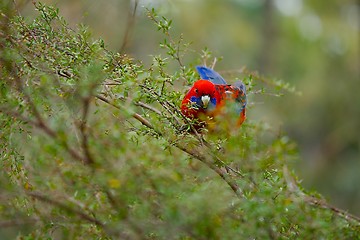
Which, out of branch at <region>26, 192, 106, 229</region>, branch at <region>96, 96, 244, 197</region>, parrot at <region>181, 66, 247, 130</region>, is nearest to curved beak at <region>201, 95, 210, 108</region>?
parrot at <region>181, 66, 247, 130</region>

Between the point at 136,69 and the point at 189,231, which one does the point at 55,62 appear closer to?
the point at 136,69

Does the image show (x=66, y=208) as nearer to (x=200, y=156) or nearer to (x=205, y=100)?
(x=200, y=156)

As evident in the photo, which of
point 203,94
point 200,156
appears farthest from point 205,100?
point 200,156

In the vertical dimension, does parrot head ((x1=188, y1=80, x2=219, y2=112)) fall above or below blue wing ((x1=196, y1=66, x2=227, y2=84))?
below

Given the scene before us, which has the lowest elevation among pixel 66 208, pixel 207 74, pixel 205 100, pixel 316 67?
pixel 66 208

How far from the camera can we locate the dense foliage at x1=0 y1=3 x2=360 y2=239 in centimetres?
165

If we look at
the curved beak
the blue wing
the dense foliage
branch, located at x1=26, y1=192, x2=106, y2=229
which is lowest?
branch, located at x1=26, y1=192, x2=106, y2=229

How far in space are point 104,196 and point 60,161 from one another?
192 mm

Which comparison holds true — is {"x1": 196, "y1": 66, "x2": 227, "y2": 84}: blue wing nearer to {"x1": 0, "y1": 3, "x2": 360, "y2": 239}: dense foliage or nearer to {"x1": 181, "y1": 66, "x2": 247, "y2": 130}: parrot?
{"x1": 181, "y1": 66, "x2": 247, "y2": 130}: parrot

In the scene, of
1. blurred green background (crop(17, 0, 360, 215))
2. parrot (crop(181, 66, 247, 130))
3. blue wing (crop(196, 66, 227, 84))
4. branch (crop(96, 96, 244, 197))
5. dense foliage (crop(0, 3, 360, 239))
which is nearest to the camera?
dense foliage (crop(0, 3, 360, 239))

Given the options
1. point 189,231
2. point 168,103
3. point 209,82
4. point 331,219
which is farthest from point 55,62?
point 331,219

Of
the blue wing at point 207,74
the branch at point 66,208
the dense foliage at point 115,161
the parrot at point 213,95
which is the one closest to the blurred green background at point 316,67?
the blue wing at point 207,74

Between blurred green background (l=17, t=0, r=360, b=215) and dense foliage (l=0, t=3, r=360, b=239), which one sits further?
blurred green background (l=17, t=0, r=360, b=215)

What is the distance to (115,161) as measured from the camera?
165cm
